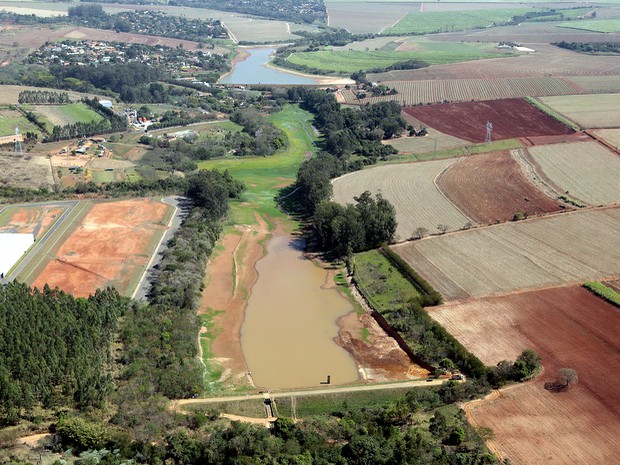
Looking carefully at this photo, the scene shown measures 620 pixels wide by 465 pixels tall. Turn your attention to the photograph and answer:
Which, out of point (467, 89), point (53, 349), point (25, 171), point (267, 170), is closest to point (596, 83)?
point (467, 89)

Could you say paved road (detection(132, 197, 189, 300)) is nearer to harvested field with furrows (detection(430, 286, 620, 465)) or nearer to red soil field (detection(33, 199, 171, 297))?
red soil field (detection(33, 199, 171, 297))

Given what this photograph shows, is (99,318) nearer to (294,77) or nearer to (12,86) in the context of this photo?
(12,86)

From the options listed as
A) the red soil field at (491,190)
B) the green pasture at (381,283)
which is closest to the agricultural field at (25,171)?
the green pasture at (381,283)

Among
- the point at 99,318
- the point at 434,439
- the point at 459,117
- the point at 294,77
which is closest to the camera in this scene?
the point at 434,439

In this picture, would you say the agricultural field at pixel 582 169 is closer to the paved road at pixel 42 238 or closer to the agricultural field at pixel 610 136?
the agricultural field at pixel 610 136

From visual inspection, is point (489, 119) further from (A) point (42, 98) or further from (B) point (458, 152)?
(A) point (42, 98)

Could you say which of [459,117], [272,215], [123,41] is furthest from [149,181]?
[123,41]
